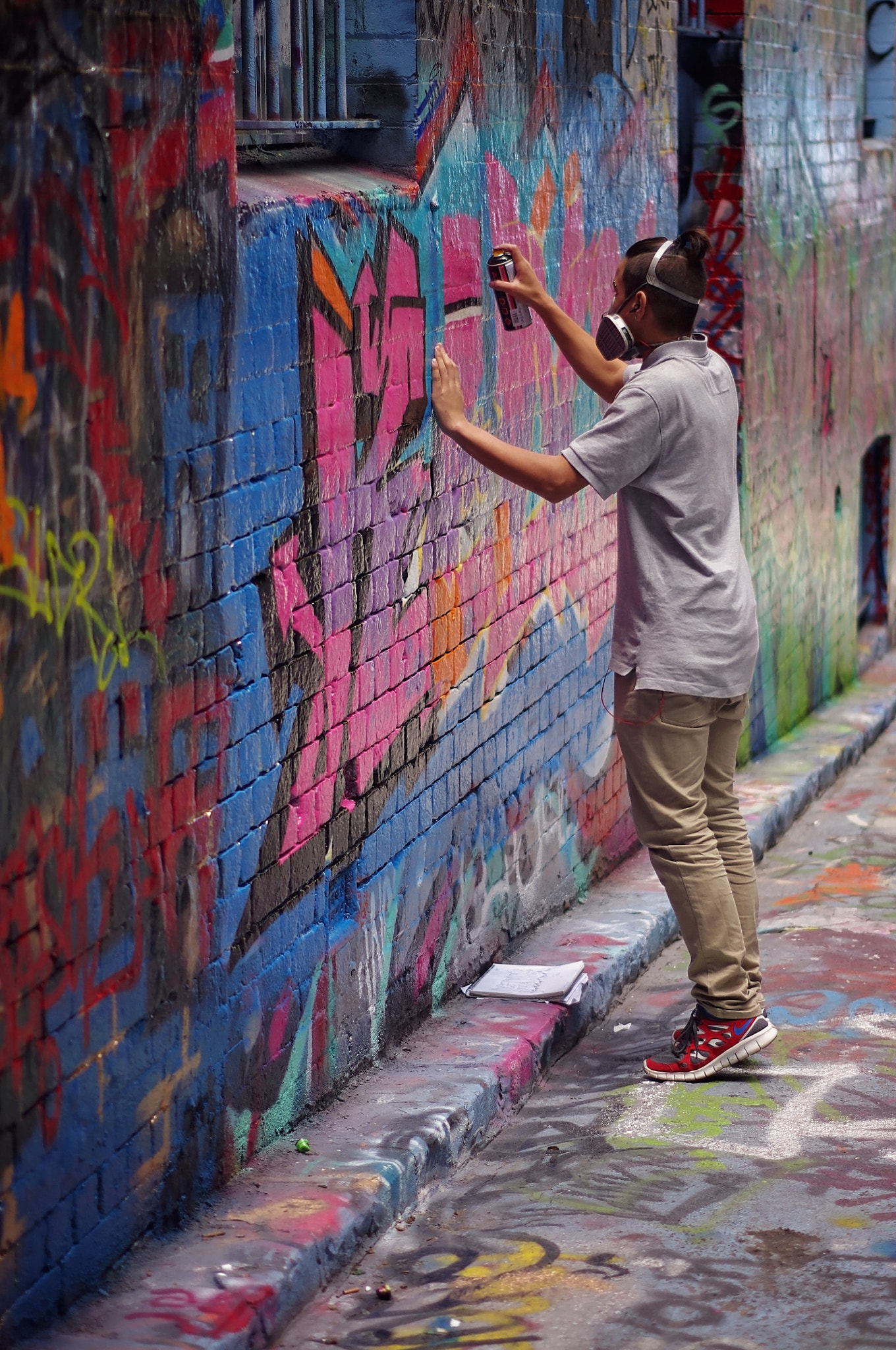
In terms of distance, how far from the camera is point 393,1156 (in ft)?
13.3

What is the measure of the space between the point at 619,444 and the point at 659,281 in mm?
479

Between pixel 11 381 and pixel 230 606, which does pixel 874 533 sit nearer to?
pixel 230 606

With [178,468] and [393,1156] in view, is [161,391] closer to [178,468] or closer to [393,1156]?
[178,468]

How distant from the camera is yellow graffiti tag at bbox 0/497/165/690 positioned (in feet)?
9.53

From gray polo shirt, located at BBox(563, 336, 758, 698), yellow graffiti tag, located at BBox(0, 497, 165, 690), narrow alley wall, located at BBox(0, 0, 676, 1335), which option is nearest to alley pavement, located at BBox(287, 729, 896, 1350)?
narrow alley wall, located at BBox(0, 0, 676, 1335)

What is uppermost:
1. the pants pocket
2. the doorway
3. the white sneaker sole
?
the pants pocket

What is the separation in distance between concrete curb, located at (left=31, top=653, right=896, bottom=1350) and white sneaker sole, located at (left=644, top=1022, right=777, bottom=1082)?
326 mm

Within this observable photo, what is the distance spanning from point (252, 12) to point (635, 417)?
1.29 meters

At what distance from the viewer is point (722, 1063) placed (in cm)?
486

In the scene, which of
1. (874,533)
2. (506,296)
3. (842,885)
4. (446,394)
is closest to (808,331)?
(874,533)

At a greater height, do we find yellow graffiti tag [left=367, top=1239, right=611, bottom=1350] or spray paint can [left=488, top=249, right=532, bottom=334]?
spray paint can [left=488, top=249, right=532, bottom=334]

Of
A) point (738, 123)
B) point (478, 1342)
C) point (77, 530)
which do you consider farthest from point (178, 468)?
point (738, 123)

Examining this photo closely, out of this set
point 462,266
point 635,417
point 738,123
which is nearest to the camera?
point 635,417

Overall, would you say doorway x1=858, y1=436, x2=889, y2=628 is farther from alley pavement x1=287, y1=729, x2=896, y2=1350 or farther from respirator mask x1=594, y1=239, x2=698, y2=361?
respirator mask x1=594, y1=239, x2=698, y2=361
